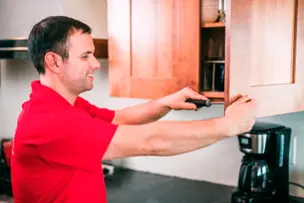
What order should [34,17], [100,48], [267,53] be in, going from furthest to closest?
[34,17] → [100,48] → [267,53]

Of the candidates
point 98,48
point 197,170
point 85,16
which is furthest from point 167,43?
point 197,170

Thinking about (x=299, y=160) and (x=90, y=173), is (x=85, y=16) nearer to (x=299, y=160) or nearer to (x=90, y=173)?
(x=90, y=173)

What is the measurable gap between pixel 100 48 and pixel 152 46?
15.2 inches

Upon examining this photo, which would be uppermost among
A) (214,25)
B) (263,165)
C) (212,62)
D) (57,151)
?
(214,25)

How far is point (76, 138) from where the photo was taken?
1.18m

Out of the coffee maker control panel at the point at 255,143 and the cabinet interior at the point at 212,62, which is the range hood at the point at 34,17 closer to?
the cabinet interior at the point at 212,62

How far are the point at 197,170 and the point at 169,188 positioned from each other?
0.18 m

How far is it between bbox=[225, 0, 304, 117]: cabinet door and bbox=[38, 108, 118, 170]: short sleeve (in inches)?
14.6

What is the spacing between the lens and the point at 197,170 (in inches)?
84.4

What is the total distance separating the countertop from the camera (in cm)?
191

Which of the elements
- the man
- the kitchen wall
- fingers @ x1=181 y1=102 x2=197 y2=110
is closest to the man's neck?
the man

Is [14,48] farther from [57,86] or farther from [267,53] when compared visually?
[267,53]

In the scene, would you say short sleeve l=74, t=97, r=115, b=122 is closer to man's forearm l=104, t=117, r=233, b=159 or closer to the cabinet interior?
the cabinet interior

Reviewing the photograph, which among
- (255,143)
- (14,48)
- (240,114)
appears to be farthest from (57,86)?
(14,48)
